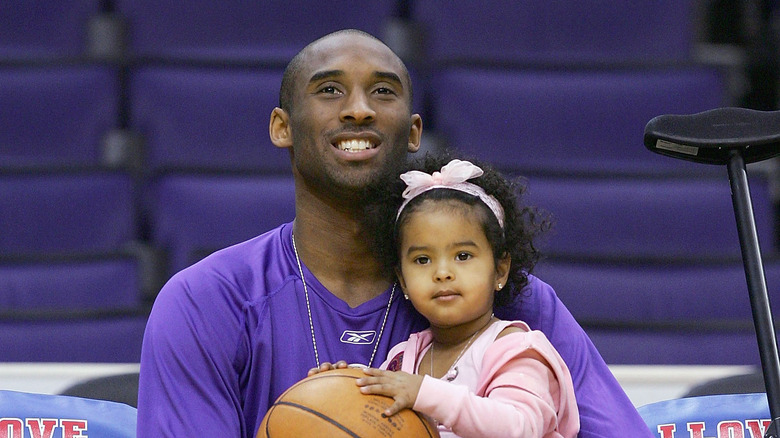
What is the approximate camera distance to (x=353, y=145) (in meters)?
2.07

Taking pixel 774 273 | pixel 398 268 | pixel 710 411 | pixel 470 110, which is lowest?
pixel 710 411

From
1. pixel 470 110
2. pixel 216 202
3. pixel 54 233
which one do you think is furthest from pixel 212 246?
pixel 470 110

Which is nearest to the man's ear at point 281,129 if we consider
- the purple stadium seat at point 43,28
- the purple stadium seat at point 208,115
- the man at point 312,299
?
the man at point 312,299

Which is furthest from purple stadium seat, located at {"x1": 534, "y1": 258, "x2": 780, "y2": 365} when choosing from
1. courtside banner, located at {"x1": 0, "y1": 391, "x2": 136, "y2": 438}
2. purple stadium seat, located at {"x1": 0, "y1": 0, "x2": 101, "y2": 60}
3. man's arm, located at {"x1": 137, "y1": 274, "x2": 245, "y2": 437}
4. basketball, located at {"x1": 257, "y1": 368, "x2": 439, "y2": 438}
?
purple stadium seat, located at {"x1": 0, "y1": 0, "x2": 101, "y2": 60}

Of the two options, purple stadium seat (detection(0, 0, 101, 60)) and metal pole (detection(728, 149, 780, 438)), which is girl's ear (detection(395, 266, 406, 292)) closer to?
metal pole (detection(728, 149, 780, 438))

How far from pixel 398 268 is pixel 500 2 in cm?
242

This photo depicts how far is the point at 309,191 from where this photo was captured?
216 cm

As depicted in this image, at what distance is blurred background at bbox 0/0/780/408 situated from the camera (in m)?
3.39

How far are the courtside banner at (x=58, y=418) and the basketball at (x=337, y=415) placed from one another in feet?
2.35

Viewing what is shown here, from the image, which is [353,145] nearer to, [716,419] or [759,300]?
[759,300]

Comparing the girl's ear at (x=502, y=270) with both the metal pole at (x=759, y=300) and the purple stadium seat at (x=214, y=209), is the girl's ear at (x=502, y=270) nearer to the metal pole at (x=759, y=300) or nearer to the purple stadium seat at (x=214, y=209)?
the metal pole at (x=759, y=300)

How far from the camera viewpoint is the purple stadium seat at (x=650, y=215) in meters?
3.65

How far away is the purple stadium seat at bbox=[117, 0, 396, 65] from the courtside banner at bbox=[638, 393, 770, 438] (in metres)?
2.23

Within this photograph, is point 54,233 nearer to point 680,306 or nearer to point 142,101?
point 142,101
